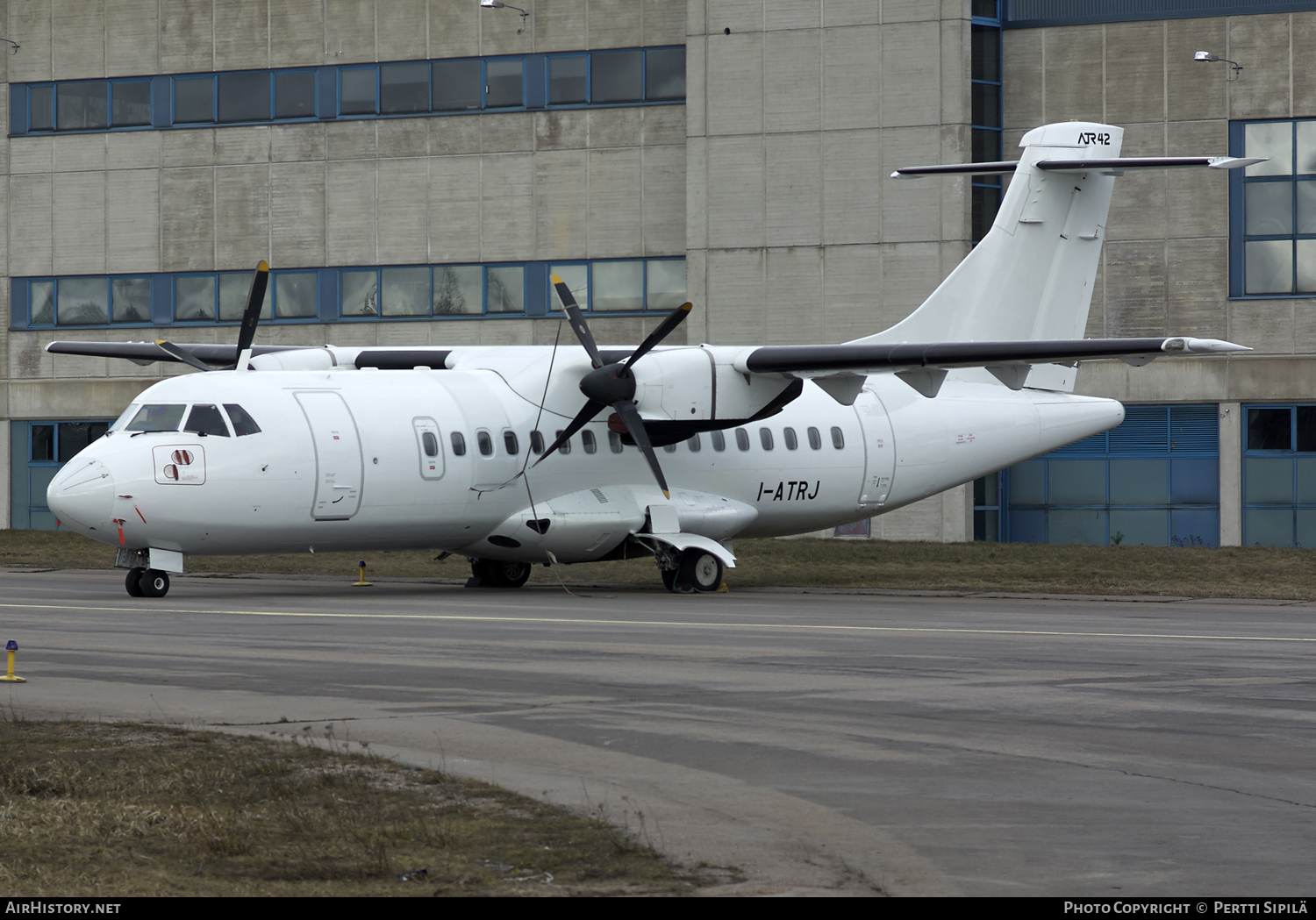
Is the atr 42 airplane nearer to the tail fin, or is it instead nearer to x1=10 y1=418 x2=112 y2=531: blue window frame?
the tail fin

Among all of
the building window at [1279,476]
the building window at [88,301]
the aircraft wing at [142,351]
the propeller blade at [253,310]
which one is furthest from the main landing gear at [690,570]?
the building window at [88,301]

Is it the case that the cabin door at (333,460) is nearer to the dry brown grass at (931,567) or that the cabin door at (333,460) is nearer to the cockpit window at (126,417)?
the cockpit window at (126,417)

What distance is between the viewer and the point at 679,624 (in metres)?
19.2

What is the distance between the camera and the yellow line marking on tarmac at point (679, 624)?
17750 mm

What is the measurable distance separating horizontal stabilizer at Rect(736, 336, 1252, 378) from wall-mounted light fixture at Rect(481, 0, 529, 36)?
852 inches

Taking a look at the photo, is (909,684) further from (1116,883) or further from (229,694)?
(1116,883)

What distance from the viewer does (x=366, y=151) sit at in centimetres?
4641

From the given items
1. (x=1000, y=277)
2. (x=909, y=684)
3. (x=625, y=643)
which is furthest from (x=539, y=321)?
(x=909, y=684)

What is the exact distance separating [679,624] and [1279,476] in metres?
26.9

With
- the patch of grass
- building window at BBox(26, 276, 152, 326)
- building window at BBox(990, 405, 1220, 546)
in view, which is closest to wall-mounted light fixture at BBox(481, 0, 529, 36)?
building window at BBox(26, 276, 152, 326)

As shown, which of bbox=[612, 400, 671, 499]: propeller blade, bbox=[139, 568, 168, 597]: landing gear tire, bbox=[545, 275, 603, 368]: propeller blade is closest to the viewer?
bbox=[139, 568, 168, 597]: landing gear tire

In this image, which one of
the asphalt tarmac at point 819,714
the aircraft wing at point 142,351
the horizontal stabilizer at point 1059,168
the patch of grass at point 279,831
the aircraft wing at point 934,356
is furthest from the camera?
the aircraft wing at point 142,351

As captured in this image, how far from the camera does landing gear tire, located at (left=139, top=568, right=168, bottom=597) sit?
73.1 ft

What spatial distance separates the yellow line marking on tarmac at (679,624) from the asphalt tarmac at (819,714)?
0.10 m
